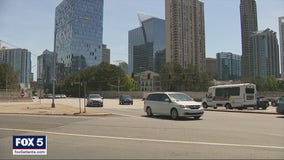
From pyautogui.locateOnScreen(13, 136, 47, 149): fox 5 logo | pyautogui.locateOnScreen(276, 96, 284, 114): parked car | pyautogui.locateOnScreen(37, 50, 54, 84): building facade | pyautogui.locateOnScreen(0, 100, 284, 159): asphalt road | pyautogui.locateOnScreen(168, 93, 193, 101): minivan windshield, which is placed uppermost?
pyautogui.locateOnScreen(37, 50, 54, 84): building facade

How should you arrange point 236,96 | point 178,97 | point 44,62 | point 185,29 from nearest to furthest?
point 178,97, point 236,96, point 185,29, point 44,62

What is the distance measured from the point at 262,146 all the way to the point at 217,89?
26636 mm

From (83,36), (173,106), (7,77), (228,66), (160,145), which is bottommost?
(160,145)

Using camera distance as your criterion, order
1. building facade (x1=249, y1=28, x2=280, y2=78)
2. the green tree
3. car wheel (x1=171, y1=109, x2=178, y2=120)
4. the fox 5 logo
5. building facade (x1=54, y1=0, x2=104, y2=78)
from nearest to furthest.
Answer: the fox 5 logo, car wheel (x1=171, y1=109, x2=178, y2=120), building facade (x1=54, y1=0, x2=104, y2=78), building facade (x1=249, y1=28, x2=280, y2=78), the green tree

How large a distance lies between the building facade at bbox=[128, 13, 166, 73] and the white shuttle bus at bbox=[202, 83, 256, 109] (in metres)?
41.3

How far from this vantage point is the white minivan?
2077 centimetres

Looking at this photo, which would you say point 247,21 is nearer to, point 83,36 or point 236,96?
point 83,36

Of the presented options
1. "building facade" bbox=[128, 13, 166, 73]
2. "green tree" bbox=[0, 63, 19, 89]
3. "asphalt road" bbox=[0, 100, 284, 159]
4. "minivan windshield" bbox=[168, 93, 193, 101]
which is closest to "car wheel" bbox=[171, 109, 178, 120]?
"minivan windshield" bbox=[168, 93, 193, 101]

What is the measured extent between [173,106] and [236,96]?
15082 mm

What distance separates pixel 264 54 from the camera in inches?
4331

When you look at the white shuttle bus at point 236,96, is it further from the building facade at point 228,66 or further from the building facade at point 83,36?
the building facade at point 228,66

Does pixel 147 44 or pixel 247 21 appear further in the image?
pixel 247 21

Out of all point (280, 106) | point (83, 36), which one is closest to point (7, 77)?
point (83, 36)

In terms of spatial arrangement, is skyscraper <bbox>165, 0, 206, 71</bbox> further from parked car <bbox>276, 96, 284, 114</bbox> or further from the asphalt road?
the asphalt road
